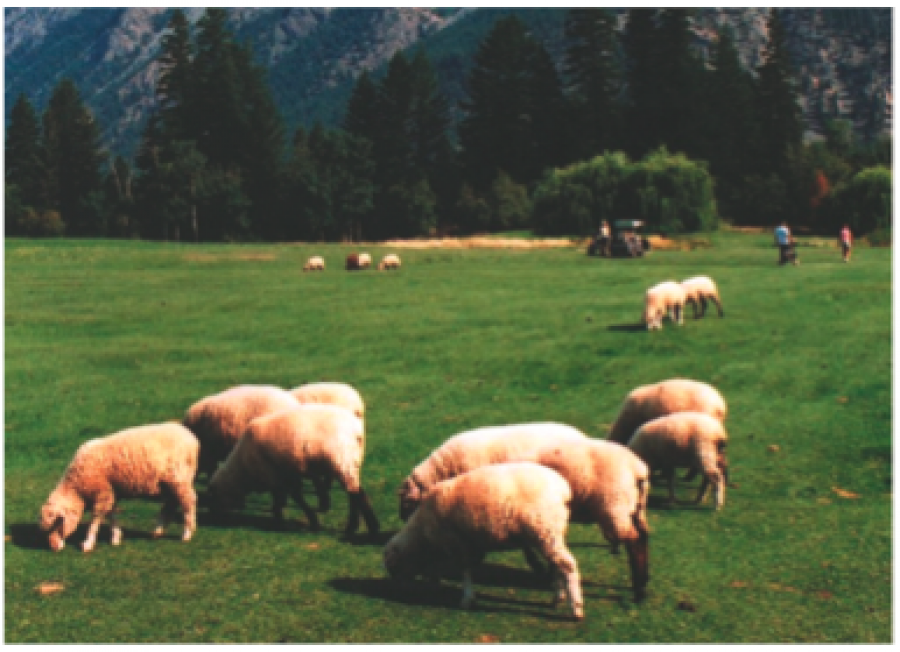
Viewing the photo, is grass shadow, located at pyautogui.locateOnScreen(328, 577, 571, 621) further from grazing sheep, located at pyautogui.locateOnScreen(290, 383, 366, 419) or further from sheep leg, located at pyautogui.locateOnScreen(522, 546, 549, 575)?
grazing sheep, located at pyautogui.locateOnScreen(290, 383, 366, 419)

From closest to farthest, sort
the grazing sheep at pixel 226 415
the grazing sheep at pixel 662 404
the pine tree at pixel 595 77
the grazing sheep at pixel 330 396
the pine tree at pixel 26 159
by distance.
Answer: the grazing sheep at pixel 226 415
the grazing sheep at pixel 662 404
the grazing sheep at pixel 330 396
the pine tree at pixel 595 77
the pine tree at pixel 26 159

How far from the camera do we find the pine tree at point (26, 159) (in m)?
109

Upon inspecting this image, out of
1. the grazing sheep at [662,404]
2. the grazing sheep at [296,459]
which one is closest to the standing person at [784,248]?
the grazing sheep at [662,404]

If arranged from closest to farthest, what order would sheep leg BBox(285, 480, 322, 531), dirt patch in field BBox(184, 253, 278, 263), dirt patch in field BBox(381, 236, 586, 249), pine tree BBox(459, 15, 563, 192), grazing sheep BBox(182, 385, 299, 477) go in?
sheep leg BBox(285, 480, 322, 531), grazing sheep BBox(182, 385, 299, 477), dirt patch in field BBox(184, 253, 278, 263), dirt patch in field BBox(381, 236, 586, 249), pine tree BBox(459, 15, 563, 192)

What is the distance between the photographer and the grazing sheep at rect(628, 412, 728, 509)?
11.7 meters

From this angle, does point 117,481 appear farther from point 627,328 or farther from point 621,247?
point 621,247

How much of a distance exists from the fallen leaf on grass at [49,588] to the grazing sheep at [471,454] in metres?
3.38

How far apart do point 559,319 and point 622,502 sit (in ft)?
59.4

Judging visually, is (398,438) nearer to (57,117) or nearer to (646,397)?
(646,397)

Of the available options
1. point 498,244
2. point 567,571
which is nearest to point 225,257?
point 498,244

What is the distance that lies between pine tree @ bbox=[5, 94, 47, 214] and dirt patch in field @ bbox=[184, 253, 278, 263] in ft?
212

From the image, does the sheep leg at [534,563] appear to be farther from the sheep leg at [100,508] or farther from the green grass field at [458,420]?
the sheep leg at [100,508]

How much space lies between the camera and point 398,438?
50.5ft

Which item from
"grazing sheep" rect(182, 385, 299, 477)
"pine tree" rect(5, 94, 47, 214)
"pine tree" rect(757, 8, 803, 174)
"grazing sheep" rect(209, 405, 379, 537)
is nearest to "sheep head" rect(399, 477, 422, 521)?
"grazing sheep" rect(209, 405, 379, 537)
